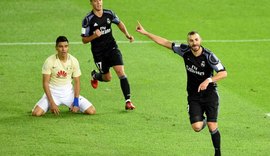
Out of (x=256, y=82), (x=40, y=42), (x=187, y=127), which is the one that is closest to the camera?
(x=187, y=127)

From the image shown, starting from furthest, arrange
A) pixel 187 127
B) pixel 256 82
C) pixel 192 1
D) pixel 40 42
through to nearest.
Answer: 1. pixel 192 1
2. pixel 40 42
3. pixel 256 82
4. pixel 187 127

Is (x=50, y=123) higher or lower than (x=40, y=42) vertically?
lower

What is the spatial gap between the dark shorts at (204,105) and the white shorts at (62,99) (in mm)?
2965

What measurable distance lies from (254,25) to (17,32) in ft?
21.2

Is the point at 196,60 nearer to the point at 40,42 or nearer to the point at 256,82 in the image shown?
the point at 256,82

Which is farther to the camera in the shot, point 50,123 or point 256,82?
point 256,82

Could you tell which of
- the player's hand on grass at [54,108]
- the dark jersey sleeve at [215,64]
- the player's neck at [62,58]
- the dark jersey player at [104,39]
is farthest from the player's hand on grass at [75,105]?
the dark jersey sleeve at [215,64]

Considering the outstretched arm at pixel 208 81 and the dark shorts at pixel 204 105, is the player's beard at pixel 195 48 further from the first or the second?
the dark shorts at pixel 204 105

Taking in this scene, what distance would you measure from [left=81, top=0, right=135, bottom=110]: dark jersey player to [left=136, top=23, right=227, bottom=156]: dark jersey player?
9.36ft

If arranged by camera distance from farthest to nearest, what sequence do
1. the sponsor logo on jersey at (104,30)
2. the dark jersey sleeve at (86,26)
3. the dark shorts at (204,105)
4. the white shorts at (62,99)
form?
1. the sponsor logo on jersey at (104,30)
2. the dark jersey sleeve at (86,26)
3. the white shorts at (62,99)
4. the dark shorts at (204,105)

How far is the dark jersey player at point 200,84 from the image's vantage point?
42.4 feet

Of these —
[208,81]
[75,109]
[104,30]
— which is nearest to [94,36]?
[104,30]

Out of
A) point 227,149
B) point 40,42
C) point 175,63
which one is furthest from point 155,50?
point 227,149

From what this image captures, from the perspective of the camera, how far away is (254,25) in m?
23.2
